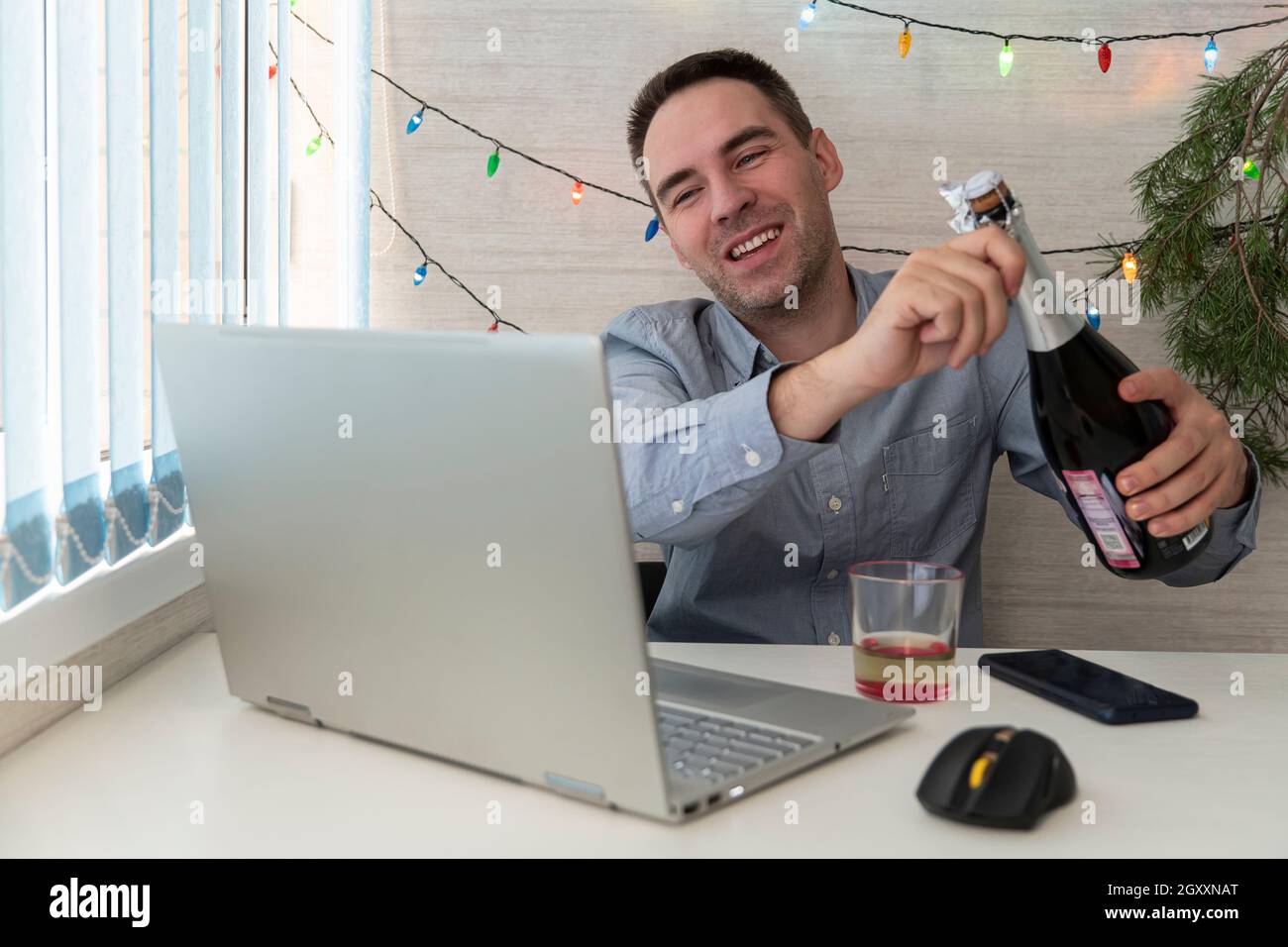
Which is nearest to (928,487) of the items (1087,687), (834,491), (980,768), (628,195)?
(834,491)

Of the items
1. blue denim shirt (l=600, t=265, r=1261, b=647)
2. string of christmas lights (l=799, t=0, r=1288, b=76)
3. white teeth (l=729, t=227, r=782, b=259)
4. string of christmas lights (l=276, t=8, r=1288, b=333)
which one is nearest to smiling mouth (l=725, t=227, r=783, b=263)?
white teeth (l=729, t=227, r=782, b=259)

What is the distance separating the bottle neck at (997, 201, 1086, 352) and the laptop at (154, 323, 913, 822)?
0.34m

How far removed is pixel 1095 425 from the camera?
977 millimetres

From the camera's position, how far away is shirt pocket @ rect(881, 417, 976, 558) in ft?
4.56

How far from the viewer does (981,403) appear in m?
1.42

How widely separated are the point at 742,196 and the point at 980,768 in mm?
975

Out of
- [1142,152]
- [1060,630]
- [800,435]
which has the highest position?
[1142,152]

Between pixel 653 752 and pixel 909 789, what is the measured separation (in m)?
0.18

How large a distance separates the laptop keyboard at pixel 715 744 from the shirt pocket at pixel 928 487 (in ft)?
2.15

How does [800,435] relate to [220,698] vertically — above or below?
above

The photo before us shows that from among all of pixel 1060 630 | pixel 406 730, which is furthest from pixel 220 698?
pixel 1060 630

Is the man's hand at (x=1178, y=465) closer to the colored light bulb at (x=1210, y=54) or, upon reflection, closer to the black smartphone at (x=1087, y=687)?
the black smartphone at (x=1087, y=687)
